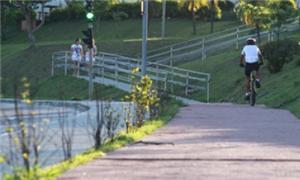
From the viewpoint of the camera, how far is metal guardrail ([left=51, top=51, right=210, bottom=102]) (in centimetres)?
3362

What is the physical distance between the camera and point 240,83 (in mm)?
30734

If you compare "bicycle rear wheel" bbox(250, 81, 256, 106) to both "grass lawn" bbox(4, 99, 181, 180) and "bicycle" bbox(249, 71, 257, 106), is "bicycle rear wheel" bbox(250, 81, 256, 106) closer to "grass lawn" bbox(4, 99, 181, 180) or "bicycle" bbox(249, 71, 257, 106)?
"bicycle" bbox(249, 71, 257, 106)

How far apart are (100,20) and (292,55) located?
4245 cm

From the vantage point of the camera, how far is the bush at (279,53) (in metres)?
29.5

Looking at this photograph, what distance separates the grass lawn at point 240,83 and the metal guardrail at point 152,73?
60cm

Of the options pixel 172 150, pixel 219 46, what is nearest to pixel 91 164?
pixel 172 150

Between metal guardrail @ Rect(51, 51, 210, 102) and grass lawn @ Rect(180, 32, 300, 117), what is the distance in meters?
0.60

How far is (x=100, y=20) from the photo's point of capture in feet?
233

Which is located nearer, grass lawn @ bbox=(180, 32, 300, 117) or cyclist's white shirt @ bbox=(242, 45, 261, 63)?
cyclist's white shirt @ bbox=(242, 45, 261, 63)

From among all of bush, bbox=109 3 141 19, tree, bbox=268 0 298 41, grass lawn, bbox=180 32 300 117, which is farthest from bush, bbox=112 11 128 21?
tree, bbox=268 0 298 41

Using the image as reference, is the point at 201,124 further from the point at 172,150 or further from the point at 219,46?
the point at 219,46

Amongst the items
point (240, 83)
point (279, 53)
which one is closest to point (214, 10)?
point (240, 83)

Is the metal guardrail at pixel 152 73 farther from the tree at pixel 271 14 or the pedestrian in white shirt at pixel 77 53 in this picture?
the tree at pixel 271 14

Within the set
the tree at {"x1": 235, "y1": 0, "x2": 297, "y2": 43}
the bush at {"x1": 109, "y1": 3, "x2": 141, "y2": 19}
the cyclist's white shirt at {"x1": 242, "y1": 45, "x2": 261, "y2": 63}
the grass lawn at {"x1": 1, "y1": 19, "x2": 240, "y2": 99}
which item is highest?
the tree at {"x1": 235, "y1": 0, "x2": 297, "y2": 43}
